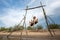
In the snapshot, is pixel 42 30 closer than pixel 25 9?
No

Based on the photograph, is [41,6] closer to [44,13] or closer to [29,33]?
[44,13]

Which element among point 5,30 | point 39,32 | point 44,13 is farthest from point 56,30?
point 44,13

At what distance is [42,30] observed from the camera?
90.2ft

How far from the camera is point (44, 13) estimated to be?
13.6 m

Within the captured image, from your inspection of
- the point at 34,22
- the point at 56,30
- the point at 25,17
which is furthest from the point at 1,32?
the point at 25,17

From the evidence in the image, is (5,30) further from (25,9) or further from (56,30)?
(25,9)

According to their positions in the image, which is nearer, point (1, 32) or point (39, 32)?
point (39, 32)

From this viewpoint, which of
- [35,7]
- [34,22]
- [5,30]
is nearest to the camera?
[35,7]

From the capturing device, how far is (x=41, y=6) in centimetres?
1339

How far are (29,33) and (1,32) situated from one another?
5074 millimetres

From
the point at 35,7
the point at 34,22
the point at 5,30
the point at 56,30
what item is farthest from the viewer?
the point at 5,30

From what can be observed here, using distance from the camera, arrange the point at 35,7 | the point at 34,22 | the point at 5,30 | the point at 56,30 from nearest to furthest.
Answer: the point at 35,7 → the point at 34,22 → the point at 56,30 → the point at 5,30

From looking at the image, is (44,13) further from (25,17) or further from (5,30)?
(5,30)

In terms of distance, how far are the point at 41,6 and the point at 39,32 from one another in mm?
13520
